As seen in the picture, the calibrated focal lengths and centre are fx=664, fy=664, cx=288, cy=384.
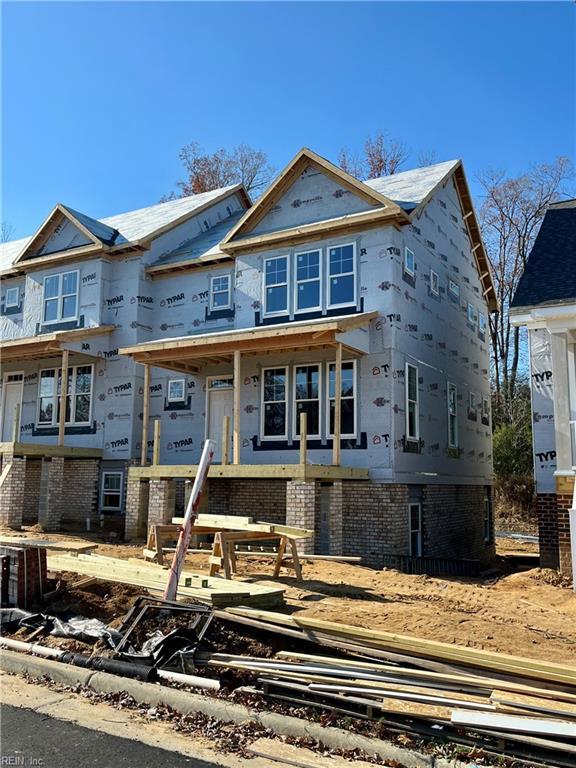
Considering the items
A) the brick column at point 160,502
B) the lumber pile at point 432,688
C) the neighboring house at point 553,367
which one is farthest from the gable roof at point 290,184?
the lumber pile at point 432,688

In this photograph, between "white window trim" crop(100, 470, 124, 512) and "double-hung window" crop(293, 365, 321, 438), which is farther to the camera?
"white window trim" crop(100, 470, 124, 512)

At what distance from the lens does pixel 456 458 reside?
19.9 meters

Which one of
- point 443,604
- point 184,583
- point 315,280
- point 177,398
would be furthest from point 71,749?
point 177,398

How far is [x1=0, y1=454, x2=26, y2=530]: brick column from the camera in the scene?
58.2ft

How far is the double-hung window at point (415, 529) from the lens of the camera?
1655 cm

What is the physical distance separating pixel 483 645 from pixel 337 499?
7.73 meters

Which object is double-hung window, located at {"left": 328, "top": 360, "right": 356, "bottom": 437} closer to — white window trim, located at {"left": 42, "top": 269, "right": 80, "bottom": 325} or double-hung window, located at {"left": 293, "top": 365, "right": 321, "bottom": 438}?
double-hung window, located at {"left": 293, "top": 365, "right": 321, "bottom": 438}

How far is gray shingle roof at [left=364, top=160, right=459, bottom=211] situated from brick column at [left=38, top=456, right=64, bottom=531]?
11855 millimetres

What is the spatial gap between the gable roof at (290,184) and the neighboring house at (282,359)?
0.05m

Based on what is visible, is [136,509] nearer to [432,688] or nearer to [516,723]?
[432,688]

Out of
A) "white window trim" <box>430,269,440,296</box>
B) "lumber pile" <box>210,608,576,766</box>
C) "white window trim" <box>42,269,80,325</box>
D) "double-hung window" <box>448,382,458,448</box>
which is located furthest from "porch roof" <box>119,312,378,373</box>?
"lumber pile" <box>210,608,576,766</box>

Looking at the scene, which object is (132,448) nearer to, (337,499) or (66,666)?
(337,499)

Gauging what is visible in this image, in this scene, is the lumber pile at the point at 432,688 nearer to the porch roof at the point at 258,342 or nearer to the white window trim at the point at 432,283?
the porch roof at the point at 258,342

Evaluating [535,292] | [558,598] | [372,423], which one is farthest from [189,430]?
[558,598]
